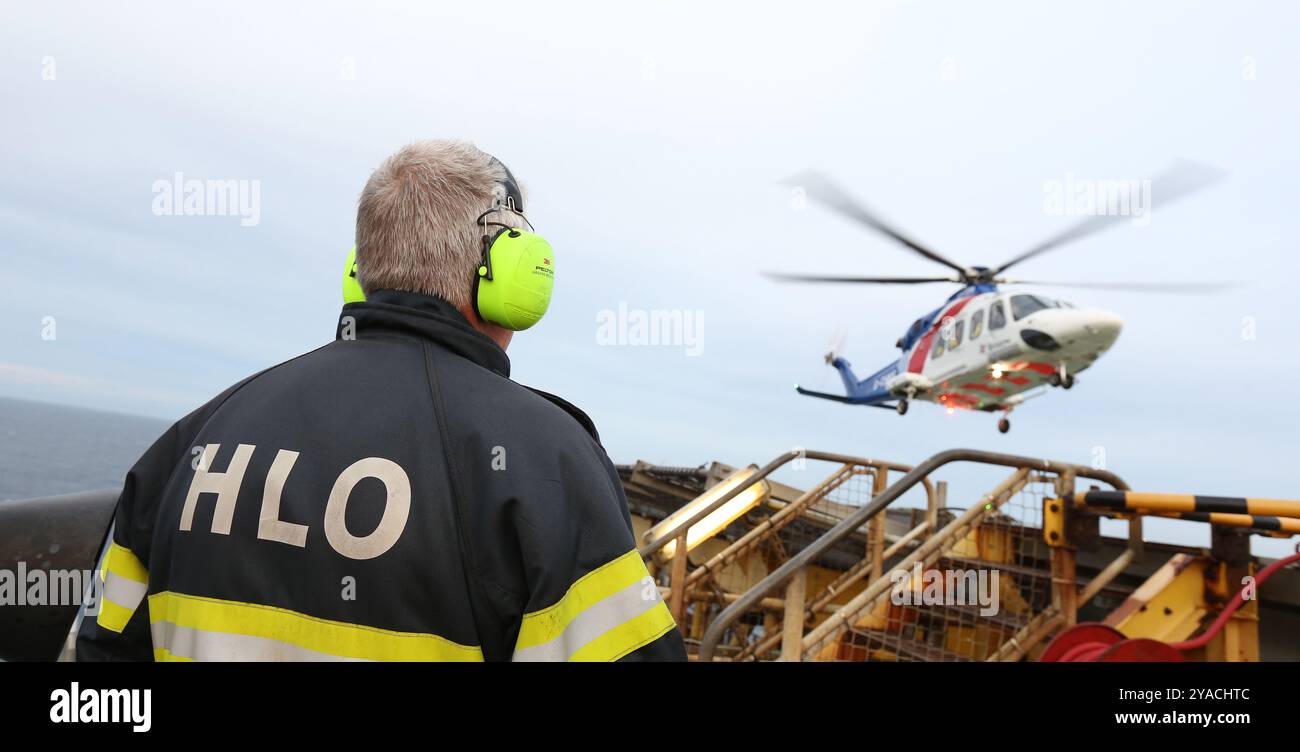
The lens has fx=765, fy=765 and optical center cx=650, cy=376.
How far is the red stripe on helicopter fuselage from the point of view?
1722 cm

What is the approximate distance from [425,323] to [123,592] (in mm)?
719

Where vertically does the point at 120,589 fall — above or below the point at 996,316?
below

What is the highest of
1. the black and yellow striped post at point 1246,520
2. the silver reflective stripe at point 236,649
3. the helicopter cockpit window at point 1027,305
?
the helicopter cockpit window at point 1027,305

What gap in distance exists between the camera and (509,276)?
1.40m

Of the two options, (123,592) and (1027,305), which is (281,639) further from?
(1027,305)

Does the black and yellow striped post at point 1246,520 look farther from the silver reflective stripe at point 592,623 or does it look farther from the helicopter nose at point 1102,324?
the helicopter nose at point 1102,324

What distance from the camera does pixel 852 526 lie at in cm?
426

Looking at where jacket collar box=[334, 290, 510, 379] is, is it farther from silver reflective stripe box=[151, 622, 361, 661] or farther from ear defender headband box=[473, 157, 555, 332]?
silver reflective stripe box=[151, 622, 361, 661]

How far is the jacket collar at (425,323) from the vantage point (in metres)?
1.31

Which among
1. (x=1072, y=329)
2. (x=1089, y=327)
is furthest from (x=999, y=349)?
(x=1089, y=327)

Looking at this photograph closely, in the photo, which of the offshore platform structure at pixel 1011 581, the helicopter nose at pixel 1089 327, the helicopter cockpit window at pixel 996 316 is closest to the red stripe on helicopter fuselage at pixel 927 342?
the helicopter cockpit window at pixel 996 316

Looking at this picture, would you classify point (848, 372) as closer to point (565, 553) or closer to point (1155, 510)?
point (1155, 510)

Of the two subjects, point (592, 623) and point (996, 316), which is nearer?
point (592, 623)

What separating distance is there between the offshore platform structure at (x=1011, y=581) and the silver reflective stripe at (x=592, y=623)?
256 cm
